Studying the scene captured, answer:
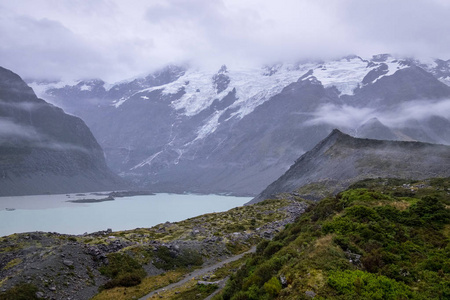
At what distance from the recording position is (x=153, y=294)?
2631cm

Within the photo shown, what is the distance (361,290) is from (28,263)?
2493 centimetres

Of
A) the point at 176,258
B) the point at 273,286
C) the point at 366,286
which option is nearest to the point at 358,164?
the point at 176,258

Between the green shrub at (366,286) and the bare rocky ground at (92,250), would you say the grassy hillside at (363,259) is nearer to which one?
the green shrub at (366,286)

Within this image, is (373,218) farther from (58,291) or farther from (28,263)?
(28,263)

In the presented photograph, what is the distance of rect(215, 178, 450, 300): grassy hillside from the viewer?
14.0 metres

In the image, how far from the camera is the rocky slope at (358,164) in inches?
3465

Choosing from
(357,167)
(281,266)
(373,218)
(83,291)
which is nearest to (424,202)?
(373,218)

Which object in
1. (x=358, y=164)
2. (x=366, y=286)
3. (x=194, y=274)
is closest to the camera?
(x=366, y=286)

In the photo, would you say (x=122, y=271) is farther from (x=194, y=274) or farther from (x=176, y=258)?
(x=194, y=274)

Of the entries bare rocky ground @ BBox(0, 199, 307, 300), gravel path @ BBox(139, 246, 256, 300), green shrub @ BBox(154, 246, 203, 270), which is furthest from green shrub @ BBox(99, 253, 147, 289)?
gravel path @ BBox(139, 246, 256, 300)

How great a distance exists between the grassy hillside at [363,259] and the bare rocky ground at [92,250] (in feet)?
43.0

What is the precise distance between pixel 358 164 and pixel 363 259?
93675 millimetres

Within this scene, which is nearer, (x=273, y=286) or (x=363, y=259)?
(x=273, y=286)

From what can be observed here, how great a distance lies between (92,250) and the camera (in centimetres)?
3138
